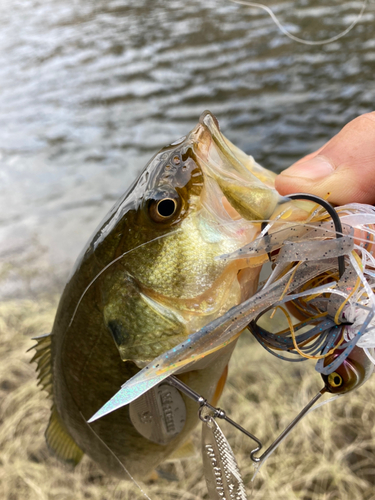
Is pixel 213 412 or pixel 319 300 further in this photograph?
pixel 213 412

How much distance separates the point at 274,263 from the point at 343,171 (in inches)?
24.6

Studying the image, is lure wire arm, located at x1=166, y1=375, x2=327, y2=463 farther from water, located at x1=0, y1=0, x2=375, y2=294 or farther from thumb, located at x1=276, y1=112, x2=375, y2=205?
water, located at x1=0, y1=0, x2=375, y2=294

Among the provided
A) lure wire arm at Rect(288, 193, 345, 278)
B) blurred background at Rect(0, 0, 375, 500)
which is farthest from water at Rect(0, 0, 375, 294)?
lure wire arm at Rect(288, 193, 345, 278)

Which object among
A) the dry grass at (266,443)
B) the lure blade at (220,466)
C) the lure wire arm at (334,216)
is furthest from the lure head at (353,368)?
the dry grass at (266,443)

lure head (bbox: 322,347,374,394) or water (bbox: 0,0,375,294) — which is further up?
lure head (bbox: 322,347,374,394)

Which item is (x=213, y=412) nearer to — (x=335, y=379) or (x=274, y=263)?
(x=335, y=379)

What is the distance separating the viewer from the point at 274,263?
3.40ft

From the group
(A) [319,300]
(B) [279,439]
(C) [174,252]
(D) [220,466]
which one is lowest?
(D) [220,466]

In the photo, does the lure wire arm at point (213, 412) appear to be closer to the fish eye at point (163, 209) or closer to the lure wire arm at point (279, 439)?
the lure wire arm at point (279, 439)

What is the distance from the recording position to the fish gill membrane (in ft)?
3.05

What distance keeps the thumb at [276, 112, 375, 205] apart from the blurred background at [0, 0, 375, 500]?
6.35 ft

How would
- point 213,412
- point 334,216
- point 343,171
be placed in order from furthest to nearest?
point 343,171 < point 213,412 < point 334,216

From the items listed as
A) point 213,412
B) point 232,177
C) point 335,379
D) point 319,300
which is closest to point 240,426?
point 213,412

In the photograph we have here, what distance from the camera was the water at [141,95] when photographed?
547 cm
